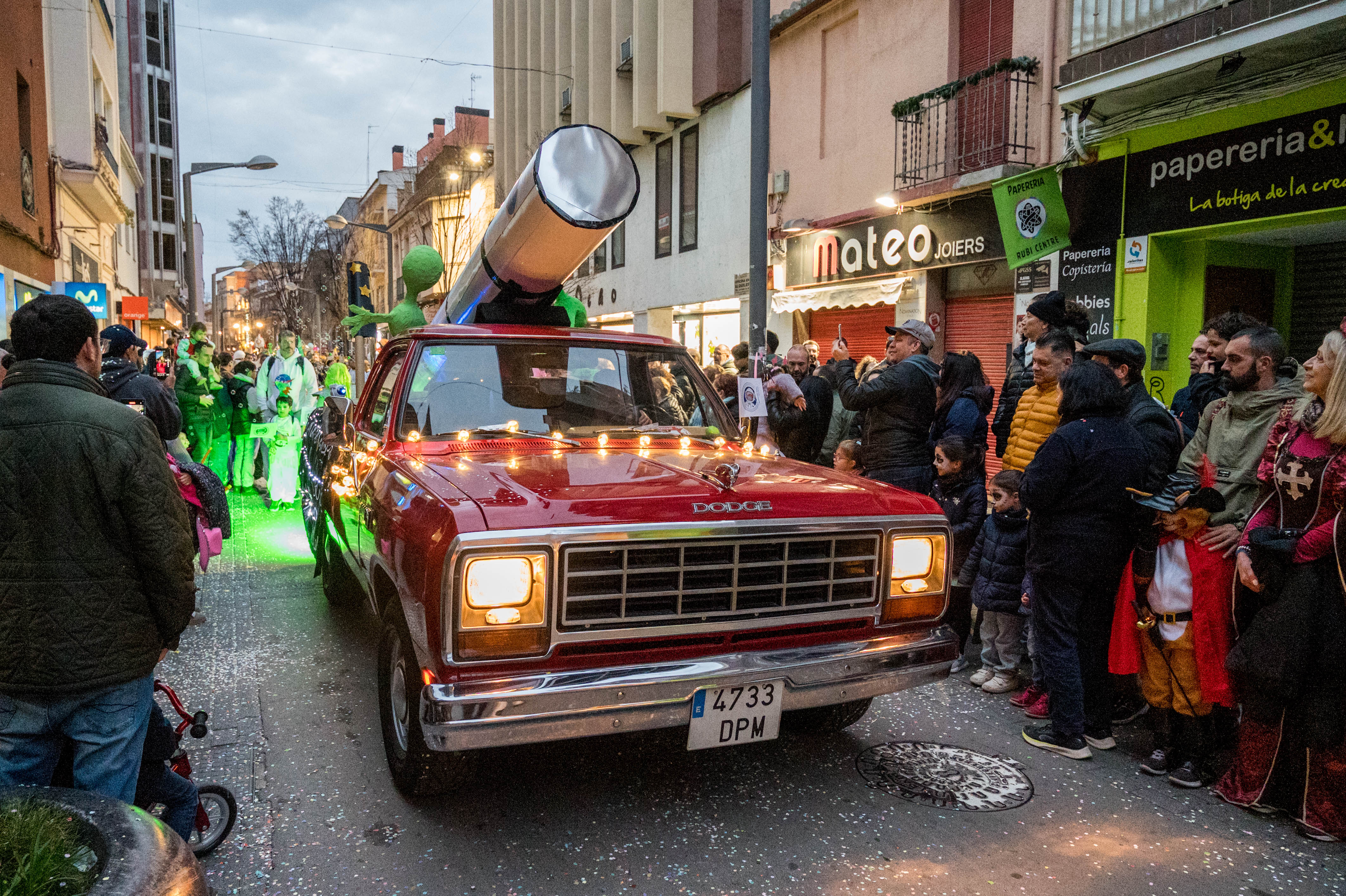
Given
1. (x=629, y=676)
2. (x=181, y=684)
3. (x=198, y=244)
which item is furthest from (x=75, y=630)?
(x=198, y=244)

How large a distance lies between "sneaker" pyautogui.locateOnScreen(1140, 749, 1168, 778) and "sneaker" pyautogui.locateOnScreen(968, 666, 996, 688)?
40.6 inches

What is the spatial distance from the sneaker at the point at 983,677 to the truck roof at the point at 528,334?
2.37m

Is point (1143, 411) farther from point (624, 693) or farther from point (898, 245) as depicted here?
point (898, 245)

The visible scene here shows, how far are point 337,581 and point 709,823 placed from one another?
362cm

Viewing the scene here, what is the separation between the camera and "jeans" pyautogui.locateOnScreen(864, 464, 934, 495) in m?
5.82

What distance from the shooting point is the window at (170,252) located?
4481 cm

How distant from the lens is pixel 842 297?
13.7 meters

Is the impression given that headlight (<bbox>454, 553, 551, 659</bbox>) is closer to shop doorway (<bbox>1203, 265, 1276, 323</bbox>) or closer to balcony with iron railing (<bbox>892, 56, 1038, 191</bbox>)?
shop doorway (<bbox>1203, 265, 1276, 323</bbox>)

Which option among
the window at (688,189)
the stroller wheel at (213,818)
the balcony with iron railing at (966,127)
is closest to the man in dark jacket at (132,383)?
the stroller wheel at (213,818)

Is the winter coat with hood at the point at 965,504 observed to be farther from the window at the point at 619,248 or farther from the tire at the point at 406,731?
the window at the point at 619,248

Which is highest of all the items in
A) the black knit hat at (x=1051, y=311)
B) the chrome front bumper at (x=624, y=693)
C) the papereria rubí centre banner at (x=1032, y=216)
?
the papereria rubí centre banner at (x=1032, y=216)

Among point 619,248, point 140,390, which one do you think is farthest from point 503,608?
point 619,248

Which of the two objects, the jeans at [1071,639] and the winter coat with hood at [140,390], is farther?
the winter coat with hood at [140,390]

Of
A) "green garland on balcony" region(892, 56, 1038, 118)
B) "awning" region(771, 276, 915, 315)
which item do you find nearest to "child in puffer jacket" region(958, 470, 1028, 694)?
"green garland on balcony" region(892, 56, 1038, 118)
